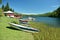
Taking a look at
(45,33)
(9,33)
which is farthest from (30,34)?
(9,33)

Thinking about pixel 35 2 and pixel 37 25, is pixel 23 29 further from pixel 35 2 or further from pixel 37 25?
pixel 35 2

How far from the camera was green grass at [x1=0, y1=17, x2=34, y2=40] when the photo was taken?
4660mm

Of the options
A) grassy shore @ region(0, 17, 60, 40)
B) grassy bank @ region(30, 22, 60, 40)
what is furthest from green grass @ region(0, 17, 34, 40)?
grassy bank @ region(30, 22, 60, 40)

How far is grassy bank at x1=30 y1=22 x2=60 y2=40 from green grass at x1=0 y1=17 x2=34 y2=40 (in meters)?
0.19

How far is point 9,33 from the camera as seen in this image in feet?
15.9

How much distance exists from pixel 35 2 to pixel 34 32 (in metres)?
0.84

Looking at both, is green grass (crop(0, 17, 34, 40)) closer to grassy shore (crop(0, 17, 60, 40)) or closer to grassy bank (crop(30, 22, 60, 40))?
grassy shore (crop(0, 17, 60, 40))

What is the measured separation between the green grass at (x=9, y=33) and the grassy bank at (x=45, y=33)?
0.62 feet

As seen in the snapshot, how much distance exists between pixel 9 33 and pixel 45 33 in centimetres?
82

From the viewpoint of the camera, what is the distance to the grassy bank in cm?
475

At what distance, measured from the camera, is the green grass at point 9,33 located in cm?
466

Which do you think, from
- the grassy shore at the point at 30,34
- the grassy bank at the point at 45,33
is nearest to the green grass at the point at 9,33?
the grassy shore at the point at 30,34

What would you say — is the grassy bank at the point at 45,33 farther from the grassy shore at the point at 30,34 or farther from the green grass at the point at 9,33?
the green grass at the point at 9,33

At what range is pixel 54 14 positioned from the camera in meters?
4.62
